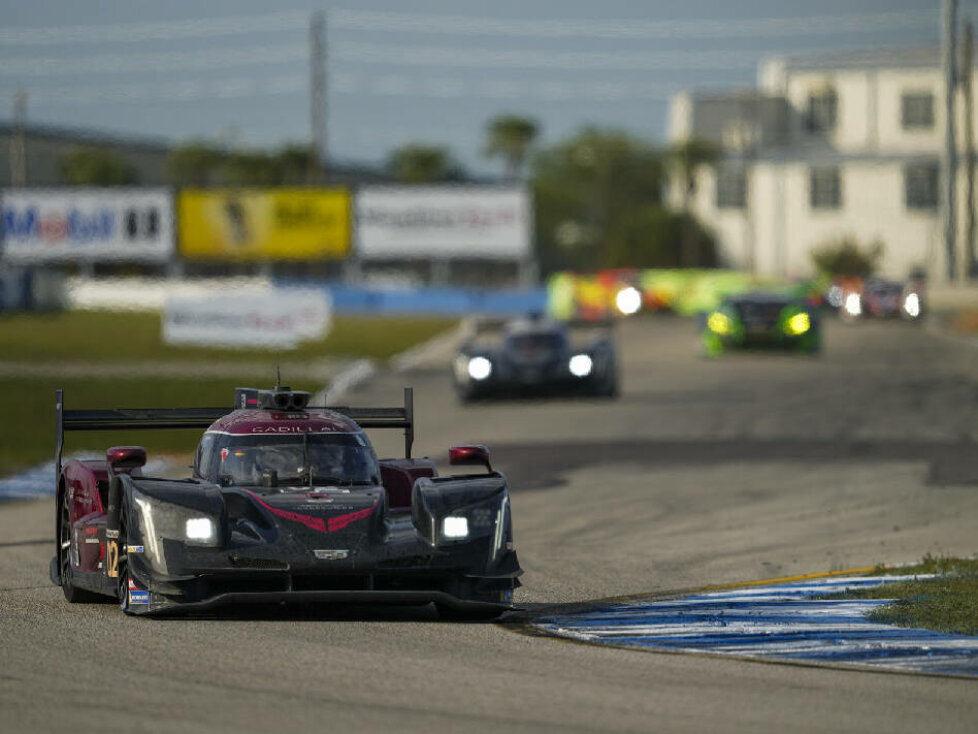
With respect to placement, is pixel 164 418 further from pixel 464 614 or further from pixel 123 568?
pixel 464 614

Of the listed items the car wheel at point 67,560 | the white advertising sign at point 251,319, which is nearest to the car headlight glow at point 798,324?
the white advertising sign at point 251,319

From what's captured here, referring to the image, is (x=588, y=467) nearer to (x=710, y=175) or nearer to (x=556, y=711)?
(x=556, y=711)

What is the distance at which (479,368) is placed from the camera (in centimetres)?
3070

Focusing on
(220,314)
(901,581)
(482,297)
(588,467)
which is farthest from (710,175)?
(901,581)

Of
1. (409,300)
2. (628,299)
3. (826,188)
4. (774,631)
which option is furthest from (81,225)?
(774,631)

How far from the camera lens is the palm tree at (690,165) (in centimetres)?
10644

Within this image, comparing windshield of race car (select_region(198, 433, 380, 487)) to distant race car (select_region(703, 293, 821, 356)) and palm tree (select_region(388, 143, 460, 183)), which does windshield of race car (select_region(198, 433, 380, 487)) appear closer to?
→ distant race car (select_region(703, 293, 821, 356))

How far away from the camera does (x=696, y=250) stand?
106 metres

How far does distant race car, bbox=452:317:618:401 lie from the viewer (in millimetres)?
30484

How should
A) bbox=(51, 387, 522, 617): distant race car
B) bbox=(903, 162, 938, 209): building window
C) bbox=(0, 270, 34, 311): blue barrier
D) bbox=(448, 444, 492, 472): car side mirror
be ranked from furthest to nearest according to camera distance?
bbox=(903, 162, 938, 209): building window, bbox=(0, 270, 34, 311): blue barrier, bbox=(448, 444, 492, 472): car side mirror, bbox=(51, 387, 522, 617): distant race car

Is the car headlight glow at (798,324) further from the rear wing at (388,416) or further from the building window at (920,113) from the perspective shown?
the building window at (920,113)

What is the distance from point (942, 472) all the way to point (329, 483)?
414 inches

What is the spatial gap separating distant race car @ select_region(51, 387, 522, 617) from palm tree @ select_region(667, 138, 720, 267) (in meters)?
95.4

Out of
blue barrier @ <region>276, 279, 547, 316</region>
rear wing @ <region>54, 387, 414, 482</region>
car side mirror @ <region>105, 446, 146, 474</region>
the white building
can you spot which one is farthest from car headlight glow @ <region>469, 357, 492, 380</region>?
the white building
